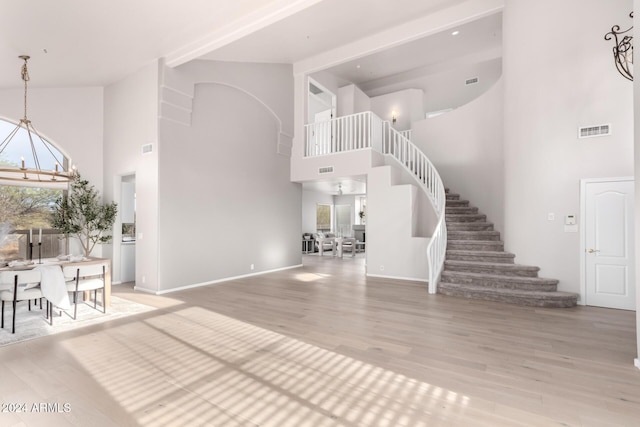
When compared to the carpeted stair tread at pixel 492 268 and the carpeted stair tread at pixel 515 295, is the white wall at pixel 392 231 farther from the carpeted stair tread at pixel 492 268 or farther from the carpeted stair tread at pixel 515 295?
the carpeted stair tread at pixel 515 295

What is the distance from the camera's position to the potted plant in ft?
19.7

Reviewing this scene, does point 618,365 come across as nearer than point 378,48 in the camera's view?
Yes

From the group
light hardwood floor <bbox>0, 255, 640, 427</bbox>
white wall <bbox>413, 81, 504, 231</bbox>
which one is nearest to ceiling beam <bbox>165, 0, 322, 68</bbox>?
light hardwood floor <bbox>0, 255, 640, 427</bbox>

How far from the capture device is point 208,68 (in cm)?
655

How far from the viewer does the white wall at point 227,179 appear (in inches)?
237

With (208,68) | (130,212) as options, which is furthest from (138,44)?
(130,212)

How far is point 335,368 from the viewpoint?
284 cm

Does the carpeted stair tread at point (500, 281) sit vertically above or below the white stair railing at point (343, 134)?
below

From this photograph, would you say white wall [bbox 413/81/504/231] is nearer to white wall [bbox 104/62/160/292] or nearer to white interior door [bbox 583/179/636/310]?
white interior door [bbox 583/179/636/310]

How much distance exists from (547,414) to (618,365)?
55.9 inches

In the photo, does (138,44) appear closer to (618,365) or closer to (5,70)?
(5,70)

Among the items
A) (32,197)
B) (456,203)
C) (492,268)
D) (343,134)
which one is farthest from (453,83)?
(32,197)

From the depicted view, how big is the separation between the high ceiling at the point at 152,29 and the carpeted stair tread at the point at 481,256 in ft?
16.5

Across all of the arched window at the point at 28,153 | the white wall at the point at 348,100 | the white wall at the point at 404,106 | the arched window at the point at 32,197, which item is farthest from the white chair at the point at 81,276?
the white wall at the point at 404,106
